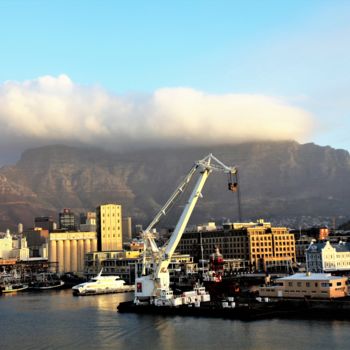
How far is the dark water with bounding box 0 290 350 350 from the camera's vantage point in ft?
133

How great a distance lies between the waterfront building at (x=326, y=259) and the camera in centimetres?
9362

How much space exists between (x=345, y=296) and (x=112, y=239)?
100719 mm

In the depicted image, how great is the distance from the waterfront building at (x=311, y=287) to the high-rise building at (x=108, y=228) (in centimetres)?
9401

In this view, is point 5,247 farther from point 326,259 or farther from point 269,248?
point 326,259

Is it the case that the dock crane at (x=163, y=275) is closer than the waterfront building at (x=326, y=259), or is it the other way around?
the dock crane at (x=163, y=275)

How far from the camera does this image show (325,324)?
151ft

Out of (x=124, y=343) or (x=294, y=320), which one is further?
(x=294, y=320)

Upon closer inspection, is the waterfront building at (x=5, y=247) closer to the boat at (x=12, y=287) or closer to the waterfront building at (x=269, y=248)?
the boat at (x=12, y=287)

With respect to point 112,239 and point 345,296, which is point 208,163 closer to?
point 345,296

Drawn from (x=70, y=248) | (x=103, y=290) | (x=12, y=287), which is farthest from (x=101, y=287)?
(x=70, y=248)

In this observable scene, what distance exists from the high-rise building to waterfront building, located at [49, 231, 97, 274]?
2.13 meters

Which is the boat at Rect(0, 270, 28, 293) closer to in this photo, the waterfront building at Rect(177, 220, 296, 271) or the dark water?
the waterfront building at Rect(177, 220, 296, 271)

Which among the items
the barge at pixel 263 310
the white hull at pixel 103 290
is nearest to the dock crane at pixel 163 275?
the barge at pixel 263 310

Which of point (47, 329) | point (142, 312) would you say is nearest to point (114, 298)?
point (142, 312)
